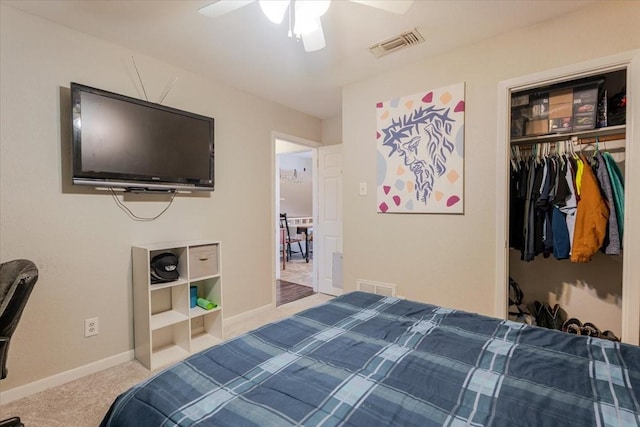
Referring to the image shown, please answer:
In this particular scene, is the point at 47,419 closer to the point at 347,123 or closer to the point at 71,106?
the point at 71,106

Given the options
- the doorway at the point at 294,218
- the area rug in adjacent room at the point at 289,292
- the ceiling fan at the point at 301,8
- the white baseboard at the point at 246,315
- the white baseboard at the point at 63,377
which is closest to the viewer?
the ceiling fan at the point at 301,8

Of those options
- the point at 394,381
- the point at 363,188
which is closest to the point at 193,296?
the point at 363,188

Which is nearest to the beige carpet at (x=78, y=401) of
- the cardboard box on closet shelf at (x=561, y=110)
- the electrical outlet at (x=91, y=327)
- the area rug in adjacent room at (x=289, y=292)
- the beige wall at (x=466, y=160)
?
the electrical outlet at (x=91, y=327)

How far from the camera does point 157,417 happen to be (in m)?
0.83

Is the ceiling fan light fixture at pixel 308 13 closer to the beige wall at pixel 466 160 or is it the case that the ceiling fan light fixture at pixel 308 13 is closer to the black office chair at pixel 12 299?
the beige wall at pixel 466 160

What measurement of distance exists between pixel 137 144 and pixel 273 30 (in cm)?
129

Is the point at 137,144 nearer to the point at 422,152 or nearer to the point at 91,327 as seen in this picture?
the point at 91,327

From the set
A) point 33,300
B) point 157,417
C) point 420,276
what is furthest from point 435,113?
point 33,300

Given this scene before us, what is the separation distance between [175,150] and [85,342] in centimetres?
155

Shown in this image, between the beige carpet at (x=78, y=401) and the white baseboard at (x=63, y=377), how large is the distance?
33mm

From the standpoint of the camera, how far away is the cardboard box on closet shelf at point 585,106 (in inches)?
86.8

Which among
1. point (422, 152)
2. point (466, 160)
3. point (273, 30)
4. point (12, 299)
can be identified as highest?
point (273, 30)

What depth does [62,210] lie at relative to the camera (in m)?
2.06

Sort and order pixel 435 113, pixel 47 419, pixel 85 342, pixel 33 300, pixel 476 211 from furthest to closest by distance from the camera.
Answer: pixel 435 113, pixel 476 211, pixel 85 342, pixel 33 300, pixel 47 419
